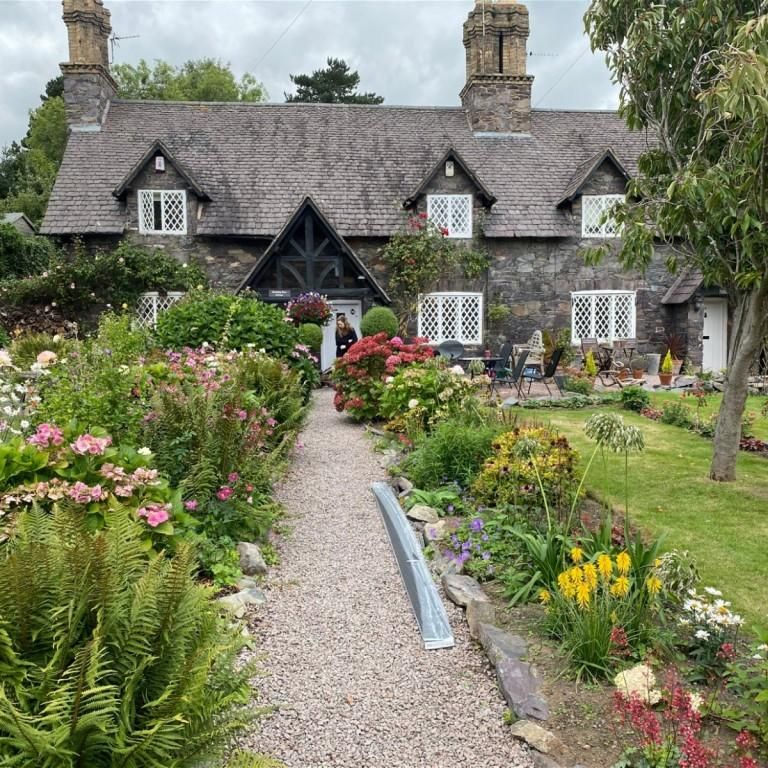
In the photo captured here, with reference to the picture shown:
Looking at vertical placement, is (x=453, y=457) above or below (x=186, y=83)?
below

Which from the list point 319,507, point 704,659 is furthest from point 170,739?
point 319,507

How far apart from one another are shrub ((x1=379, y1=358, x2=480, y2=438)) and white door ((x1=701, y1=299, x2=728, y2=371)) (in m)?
12.9

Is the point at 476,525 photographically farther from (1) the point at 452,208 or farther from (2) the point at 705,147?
(1) the point at 452,208

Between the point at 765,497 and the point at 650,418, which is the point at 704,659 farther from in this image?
the point at 650,418

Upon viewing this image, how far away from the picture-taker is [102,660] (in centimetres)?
235

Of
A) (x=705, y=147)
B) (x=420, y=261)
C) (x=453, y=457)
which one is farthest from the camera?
(x=420, y=261)

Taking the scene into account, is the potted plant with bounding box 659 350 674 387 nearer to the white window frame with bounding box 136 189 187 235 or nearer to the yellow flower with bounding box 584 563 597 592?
the white window frame with bounding box 136 189 187 235

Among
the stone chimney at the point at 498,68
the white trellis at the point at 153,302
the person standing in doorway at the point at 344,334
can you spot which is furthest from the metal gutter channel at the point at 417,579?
the stone chimney at the point at 498,68

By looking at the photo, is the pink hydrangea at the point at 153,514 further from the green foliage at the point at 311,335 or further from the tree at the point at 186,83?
the tree at the point at 186,83

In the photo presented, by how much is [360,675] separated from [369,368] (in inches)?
283

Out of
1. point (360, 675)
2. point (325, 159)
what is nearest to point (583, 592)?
point (360, 675)

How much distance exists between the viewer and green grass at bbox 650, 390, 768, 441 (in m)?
Result: 10.7

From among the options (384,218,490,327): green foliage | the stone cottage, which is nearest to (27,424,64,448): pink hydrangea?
the stone cottage

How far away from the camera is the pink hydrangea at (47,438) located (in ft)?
12.5
